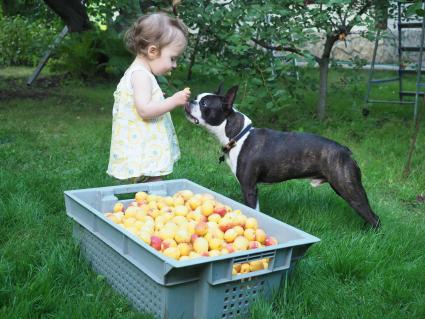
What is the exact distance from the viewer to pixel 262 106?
8.05 metres

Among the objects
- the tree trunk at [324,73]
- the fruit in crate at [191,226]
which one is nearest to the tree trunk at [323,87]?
the tree trunk at [324,73]

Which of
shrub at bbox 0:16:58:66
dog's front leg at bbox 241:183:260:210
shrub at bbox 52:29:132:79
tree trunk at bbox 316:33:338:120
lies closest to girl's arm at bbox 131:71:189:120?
dog's front leg at bbox 241:183:260:210

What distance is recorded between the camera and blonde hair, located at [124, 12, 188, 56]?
3.73 metres

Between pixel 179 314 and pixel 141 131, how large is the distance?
1.57m

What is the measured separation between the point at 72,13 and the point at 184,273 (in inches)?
371

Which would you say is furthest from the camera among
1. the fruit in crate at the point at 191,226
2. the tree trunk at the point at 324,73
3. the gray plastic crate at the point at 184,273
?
the tree trunk at the point at 324,73

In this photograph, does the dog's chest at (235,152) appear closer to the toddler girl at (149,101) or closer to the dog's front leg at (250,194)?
the dog's front leg at (250,194)

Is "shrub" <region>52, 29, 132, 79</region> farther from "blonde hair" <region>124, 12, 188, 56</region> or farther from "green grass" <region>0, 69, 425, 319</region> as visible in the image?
"blonde hair" <region>124, 12, 188, 56</region>

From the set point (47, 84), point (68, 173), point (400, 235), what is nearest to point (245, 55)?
point (68, 173)

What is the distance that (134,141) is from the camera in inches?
150

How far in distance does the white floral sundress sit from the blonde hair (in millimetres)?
162

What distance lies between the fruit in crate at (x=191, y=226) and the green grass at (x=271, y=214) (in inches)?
12.0

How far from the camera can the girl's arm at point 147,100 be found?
3.59 metres

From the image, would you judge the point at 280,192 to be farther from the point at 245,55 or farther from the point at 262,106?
the point at 262,106
